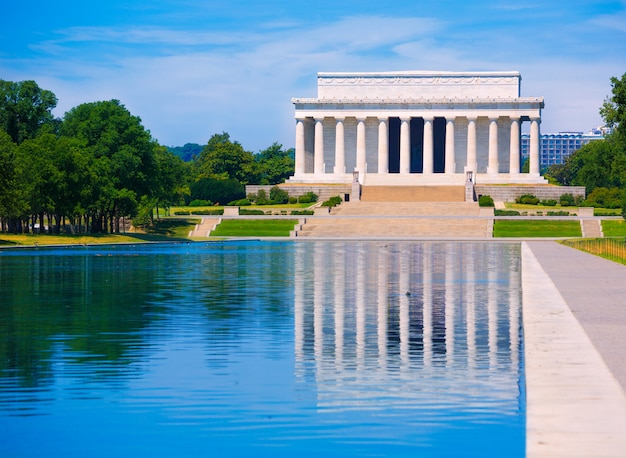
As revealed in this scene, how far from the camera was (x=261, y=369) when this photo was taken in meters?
16.8

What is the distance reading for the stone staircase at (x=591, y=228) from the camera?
87.3 meters

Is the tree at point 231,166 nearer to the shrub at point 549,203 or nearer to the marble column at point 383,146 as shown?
the marble column at point 383,146

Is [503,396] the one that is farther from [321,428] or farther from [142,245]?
[142,245]

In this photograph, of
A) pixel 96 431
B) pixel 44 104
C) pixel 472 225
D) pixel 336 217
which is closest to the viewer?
pixel 96 431

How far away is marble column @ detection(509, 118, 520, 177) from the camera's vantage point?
434ft

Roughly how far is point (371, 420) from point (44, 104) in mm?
97482

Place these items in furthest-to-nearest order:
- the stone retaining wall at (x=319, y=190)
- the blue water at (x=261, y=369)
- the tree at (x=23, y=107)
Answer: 1. the stone retaining wall at (x=319, y=190)
2. the tree at (x=23, y=107)
3. the blue water at (x=261, y=369)

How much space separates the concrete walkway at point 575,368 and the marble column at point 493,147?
100331 millimetres

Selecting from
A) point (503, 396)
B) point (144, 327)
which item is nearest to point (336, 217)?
point (144, 327)

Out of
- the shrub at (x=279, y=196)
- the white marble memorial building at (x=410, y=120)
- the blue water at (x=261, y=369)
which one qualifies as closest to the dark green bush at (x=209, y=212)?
the shrub at (x=279, y=196)

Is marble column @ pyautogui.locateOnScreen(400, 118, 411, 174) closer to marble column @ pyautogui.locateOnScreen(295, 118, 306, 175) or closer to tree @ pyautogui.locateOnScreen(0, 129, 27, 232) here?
marble column @ pyautogui.locateOnScreen(295, 118, 306, 175)

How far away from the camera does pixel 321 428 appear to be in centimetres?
1248

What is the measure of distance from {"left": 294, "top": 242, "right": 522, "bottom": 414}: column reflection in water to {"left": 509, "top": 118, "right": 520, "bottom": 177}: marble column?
92.0 meters

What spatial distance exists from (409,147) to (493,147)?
10.6 metres
